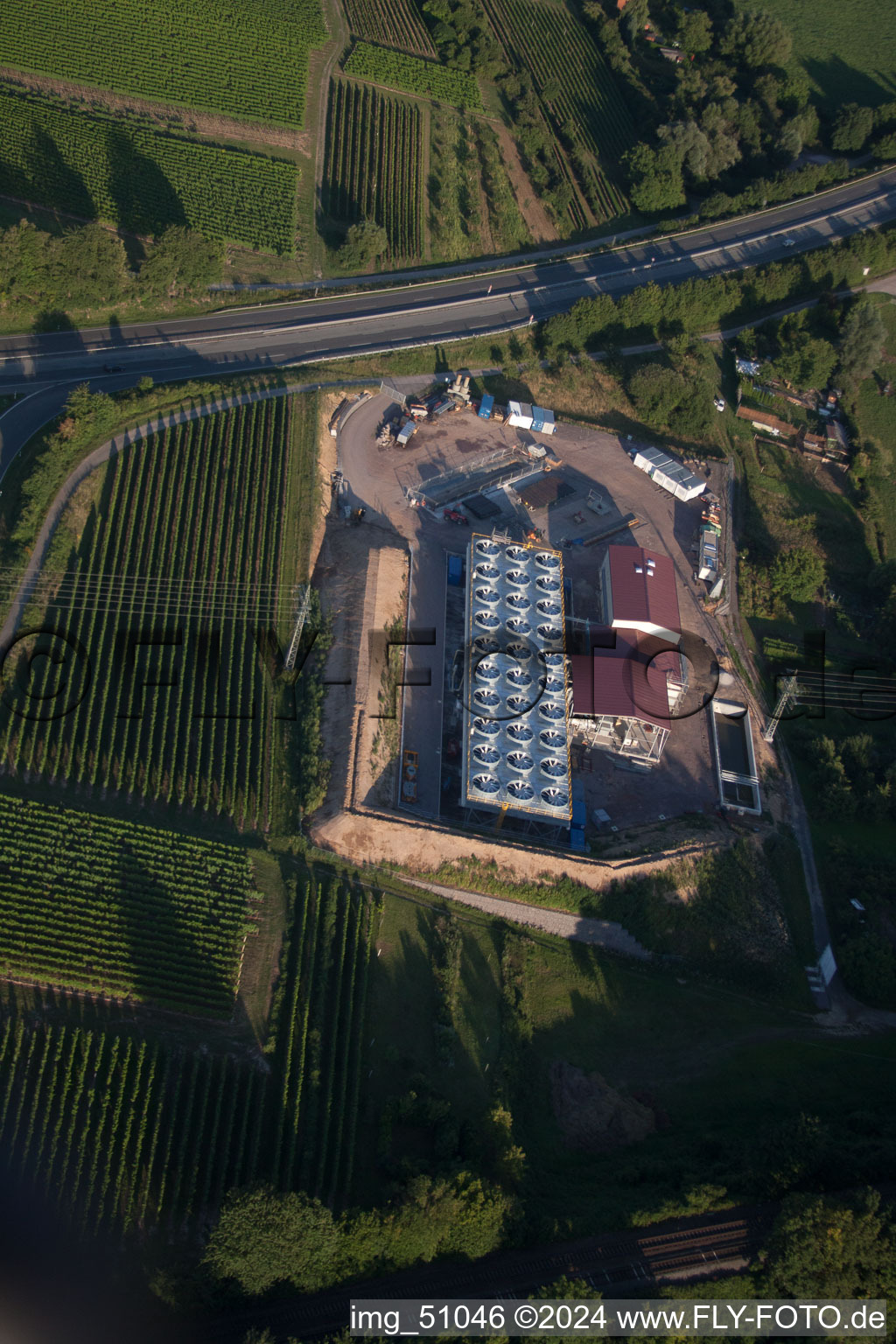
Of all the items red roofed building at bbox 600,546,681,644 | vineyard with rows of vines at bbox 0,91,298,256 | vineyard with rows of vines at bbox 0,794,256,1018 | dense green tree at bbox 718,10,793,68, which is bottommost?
vineyard with rows of vines at bbox 0,794,256,1018

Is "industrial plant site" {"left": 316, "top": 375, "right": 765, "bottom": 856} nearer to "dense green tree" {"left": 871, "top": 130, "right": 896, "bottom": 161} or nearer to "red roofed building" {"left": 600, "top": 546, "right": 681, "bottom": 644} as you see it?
"red roofed building" {"left": 600, "top": 546, "right": 681, "bottom": 644}

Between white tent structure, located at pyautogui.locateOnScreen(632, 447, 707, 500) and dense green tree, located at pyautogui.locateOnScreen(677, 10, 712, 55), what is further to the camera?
dense green tree, located at pyautogui.locateOnScreen(677, 10, 712, 55)

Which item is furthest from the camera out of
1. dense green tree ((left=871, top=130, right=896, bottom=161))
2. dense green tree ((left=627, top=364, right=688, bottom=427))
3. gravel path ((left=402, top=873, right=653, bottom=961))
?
dense green tree ((left=871, top=130, right=896, bottom=161))

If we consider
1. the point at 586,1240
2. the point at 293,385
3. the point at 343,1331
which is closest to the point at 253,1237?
the point at 343,1331

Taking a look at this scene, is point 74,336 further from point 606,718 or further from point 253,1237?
point 253,1237

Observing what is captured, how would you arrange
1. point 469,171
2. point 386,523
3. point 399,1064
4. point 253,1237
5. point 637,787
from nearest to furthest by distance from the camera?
point 253,1237
point 399,1064
point 637,787
point 386,523
point 469,171

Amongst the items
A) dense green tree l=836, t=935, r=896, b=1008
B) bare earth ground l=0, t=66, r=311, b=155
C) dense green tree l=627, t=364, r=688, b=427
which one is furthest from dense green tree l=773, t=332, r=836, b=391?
dense green tree l=836, t=935, r=896, b=1008
